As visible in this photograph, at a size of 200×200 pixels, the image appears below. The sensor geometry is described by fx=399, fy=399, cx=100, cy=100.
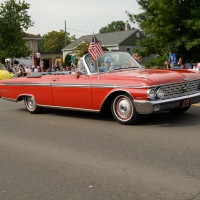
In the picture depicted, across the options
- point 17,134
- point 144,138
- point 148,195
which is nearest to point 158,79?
point 144,138

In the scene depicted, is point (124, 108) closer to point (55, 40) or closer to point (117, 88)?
point (117, 88)

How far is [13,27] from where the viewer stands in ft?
153

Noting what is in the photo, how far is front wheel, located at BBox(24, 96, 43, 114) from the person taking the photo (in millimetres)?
9875

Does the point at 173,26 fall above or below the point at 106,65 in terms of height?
above

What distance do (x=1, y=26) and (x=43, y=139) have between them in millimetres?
41628

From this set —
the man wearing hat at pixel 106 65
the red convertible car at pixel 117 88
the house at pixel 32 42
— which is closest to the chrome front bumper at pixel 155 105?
the red convertible car at pixel 117 88

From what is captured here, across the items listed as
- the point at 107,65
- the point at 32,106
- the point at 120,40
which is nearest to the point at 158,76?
the point at 107,65

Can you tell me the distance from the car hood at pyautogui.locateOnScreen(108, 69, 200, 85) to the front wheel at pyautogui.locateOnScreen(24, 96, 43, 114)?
2.61 m

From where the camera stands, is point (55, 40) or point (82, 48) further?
point (55, 40)

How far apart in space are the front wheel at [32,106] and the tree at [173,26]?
17.2 m

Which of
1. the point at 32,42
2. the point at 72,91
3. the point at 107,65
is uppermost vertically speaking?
the point at 32,42

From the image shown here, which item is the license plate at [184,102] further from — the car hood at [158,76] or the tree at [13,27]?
the tree at [13,27]

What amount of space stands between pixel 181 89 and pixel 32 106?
4.02 m

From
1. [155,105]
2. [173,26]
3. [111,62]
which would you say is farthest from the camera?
[173,26]
